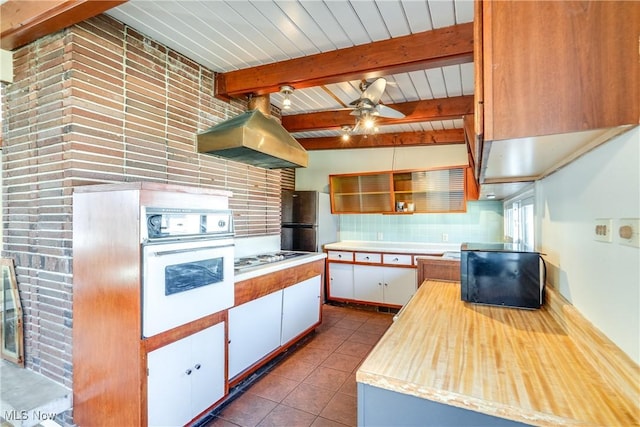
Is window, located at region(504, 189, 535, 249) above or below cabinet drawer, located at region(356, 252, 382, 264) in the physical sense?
above

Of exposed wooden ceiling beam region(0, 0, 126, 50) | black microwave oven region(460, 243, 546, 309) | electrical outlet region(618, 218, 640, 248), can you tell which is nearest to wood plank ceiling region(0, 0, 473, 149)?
exposed wooden ceiling beam region(0, 0, 126, 50)

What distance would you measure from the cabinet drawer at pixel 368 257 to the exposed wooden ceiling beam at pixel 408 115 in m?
1.85

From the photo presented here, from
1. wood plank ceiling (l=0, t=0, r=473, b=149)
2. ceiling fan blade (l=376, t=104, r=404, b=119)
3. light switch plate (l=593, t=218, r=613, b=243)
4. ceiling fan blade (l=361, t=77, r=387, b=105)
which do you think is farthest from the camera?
ceiling fan blade (l=376, t=104, r=404, b=119)

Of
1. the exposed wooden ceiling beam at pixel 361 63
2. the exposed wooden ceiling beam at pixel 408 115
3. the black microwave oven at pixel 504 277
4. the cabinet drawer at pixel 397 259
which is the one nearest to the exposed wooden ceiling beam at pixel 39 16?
the exposed wooden ceiling beam at pixel 361 63

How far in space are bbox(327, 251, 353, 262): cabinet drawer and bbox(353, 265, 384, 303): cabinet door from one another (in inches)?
6.2

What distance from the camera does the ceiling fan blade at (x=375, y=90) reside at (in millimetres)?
2545

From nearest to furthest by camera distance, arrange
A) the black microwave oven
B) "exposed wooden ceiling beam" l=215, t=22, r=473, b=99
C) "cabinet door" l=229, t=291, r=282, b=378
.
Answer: the black microwave oven < "exposed wooden ceiling beam" l=215, t=22, r=473, b=99 < "cabinet door" l=229, t=291, r=282, b=378

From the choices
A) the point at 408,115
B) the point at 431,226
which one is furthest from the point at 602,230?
the point at 431,226

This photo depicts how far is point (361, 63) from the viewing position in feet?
7.33

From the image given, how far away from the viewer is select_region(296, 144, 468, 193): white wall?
4668 millimetres

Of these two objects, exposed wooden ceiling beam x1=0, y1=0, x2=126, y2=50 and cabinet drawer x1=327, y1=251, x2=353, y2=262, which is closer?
exposed wooden ceiling beam x1=0, y1=0, x2=126, y2=50

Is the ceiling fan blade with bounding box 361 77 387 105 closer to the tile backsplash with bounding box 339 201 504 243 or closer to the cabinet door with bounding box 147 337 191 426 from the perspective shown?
the cabinet door with bounding box 147 337 191 426

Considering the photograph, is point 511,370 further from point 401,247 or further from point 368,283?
point 401,247

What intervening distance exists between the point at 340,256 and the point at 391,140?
190 cm
